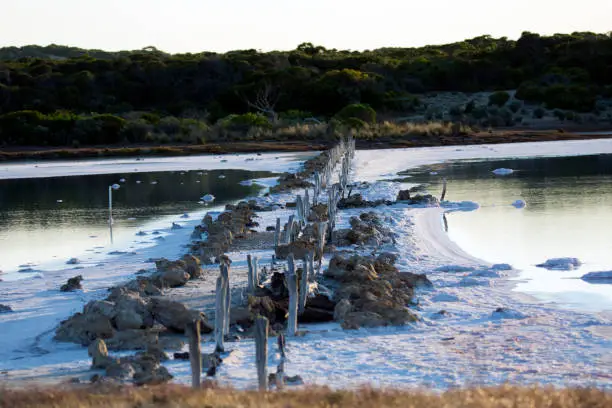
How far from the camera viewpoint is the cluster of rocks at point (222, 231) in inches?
588

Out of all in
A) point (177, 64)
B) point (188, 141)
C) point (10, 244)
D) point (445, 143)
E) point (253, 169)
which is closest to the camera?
point (10, 244)

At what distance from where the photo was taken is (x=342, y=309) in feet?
34.2

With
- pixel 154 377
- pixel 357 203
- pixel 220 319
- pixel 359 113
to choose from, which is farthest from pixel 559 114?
pixel 154 377

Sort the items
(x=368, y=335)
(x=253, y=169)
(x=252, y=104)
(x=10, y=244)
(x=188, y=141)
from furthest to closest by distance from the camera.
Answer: (x=252, y=104) < (x=188, y=141) < (x=253, y=169) < (x=10, y=244) < (x=368, y=335)

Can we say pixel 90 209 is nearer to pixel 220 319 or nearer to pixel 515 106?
pixel 220 319

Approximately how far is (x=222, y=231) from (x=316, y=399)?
10586 mm

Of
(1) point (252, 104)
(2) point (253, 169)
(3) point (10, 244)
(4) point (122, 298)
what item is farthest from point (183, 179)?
(1) point (252, 104)

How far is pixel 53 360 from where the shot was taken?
360 inches

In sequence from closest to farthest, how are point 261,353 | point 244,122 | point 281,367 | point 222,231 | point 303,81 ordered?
point 261,353 → point 281,367 → point 222,231 → point 244,122 → point 303,81

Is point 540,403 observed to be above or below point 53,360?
above

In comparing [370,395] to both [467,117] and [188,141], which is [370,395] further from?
[467,117]

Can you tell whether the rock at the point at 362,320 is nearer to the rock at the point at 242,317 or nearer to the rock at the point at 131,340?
the rock at the point at 242,317

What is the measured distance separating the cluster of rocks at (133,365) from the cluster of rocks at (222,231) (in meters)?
5.60

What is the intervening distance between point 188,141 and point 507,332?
37.1 metres
